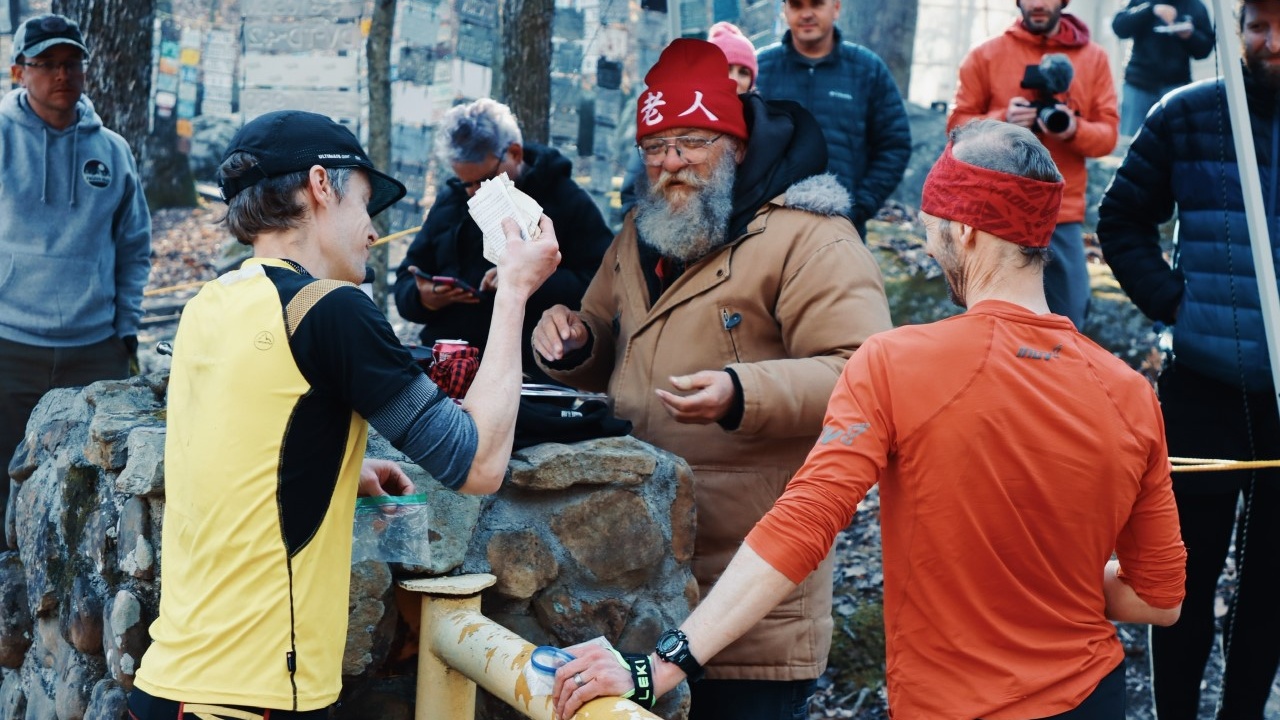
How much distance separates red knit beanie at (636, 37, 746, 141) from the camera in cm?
314

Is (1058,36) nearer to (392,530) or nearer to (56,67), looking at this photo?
(392,530)

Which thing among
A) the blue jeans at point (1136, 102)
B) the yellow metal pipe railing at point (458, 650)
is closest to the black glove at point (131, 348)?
the yellow metal pipe railing at point (458, 650)

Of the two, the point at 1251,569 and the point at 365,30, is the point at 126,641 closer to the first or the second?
the point at 1251,569

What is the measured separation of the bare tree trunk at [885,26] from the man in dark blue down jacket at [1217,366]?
7.15 meters

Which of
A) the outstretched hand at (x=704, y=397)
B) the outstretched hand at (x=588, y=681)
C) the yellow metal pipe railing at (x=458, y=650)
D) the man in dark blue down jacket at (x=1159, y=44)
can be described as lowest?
the yellow metal pipe railing at (x=458, y=650)

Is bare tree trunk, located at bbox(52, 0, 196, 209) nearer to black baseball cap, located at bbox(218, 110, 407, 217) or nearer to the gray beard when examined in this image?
the gray beard

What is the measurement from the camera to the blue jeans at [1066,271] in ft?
17.4

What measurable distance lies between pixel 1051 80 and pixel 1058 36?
48cm

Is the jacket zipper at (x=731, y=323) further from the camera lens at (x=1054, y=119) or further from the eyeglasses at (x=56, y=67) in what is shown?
the eyeglasses at (x=56, y=67)

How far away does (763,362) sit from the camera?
2846mm

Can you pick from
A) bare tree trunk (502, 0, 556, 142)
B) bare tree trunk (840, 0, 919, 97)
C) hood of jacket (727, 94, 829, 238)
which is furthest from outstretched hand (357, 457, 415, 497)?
bare tree trunk (840, 0, 919, 97)

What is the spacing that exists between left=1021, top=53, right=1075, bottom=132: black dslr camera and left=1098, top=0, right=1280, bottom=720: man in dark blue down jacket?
0.91m

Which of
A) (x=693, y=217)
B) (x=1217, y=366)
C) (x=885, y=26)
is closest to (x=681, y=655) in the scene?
(x=693, y=217)

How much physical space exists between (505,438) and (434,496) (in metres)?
0.67
